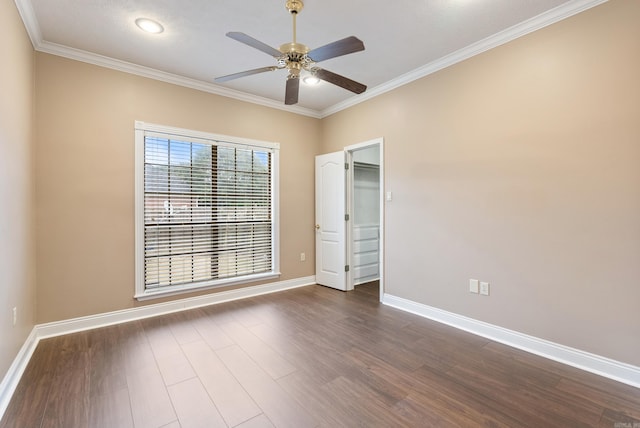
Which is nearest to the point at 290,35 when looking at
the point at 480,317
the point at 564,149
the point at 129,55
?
the point at 129,55

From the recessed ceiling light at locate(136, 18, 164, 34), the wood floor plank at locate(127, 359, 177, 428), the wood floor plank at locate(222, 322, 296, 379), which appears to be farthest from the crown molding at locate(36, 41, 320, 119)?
the wood floor plank at locate(127, 359, 177, 428)

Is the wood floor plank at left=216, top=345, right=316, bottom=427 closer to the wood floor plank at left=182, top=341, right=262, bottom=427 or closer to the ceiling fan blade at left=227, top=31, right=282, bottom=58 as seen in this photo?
the wood floor plank at left=182, top=341, right=262, bottom=427

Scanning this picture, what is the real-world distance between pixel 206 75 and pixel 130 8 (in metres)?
1.19

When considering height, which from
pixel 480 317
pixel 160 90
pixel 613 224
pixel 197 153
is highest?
pixel 160 90

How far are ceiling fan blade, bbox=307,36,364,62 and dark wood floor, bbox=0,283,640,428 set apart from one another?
2312 millimetres

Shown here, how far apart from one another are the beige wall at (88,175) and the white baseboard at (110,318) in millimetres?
81

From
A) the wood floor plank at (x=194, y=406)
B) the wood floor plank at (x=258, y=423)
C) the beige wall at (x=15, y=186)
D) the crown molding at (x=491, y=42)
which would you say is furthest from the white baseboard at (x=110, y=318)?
the crown molding at (x=491, y=42)

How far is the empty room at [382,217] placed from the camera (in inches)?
77.5

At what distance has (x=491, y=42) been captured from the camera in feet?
9.01

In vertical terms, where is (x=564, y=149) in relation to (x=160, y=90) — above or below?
below

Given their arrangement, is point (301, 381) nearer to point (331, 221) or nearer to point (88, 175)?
point (331, 221)

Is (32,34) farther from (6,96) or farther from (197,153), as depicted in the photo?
(197,153)

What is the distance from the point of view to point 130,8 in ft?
7.59

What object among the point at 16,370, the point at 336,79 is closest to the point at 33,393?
the point at 16,370
